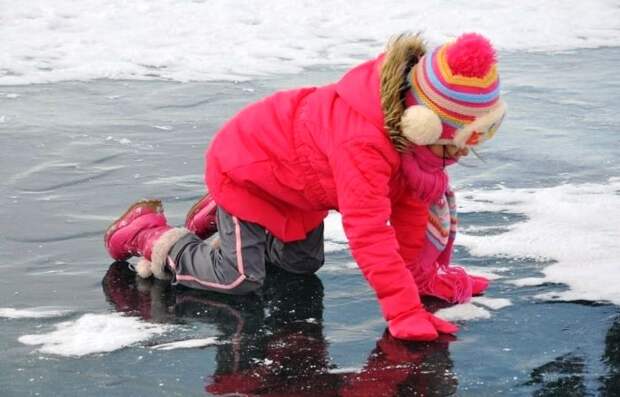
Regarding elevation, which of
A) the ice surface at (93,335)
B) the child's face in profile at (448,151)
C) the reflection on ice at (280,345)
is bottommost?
the reflection on ice at (280,345)

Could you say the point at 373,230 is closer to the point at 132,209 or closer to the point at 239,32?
the point at 132,209

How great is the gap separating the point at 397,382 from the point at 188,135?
3.53 metres

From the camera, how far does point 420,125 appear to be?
3.43 metres

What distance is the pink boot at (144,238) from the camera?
421 cm

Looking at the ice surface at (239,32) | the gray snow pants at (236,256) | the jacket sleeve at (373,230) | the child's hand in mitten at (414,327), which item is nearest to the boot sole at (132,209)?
the gray snow pants at (236,256)

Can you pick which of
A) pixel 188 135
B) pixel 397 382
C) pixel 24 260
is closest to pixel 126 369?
pixel 397 382

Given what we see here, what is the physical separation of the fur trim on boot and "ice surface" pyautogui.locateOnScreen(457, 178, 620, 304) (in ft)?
3.88

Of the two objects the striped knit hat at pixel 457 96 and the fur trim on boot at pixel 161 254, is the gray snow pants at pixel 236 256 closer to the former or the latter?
the fur trim on boot at pixel 161 254

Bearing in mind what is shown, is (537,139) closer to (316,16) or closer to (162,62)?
(162,62)

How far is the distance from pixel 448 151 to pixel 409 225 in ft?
1.26

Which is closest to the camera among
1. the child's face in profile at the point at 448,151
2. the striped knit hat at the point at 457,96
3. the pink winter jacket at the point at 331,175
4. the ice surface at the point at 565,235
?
the striped knit hat at the point at 457,96

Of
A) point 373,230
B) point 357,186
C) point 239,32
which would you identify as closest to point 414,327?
point 373,230

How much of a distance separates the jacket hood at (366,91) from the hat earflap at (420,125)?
0.12 m

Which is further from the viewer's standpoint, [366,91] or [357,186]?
[366,91]
